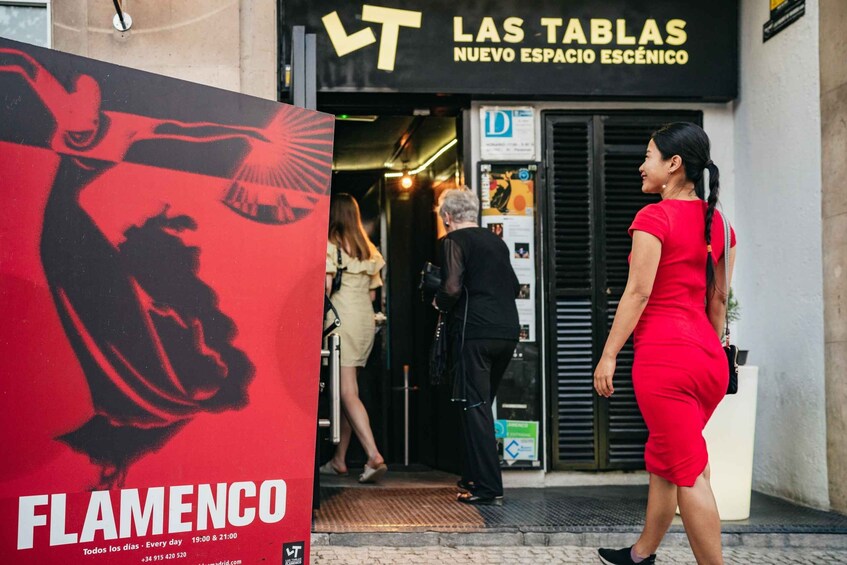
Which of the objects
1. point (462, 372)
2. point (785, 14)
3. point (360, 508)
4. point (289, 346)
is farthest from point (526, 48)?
point (289, 346)

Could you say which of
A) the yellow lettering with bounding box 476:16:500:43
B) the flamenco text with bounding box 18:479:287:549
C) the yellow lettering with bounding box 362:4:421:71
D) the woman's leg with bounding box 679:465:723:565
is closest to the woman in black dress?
the yellow lettering with bounding box 362:4:421:71

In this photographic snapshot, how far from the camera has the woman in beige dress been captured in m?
7.21

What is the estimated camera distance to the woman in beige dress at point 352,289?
721 centimetres

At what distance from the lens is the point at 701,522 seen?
12.8 ft

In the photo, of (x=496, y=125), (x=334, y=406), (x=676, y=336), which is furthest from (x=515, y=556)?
(x=496, y=125)

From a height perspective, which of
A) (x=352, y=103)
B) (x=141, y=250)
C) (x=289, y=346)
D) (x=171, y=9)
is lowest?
(x=289, y=346)

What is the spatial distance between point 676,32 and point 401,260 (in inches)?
120

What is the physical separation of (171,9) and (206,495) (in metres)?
4.39

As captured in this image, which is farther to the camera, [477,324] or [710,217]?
[477,324]

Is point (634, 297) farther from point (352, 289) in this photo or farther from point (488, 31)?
point (352, 289)

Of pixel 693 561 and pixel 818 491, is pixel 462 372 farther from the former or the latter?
pixel 818 491

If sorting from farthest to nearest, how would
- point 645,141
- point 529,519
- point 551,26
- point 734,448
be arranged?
point 645,141, point 551,26, point 734,448, point 529,519

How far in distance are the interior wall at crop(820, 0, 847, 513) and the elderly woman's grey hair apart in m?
2.13

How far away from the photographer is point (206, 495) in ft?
8.89
